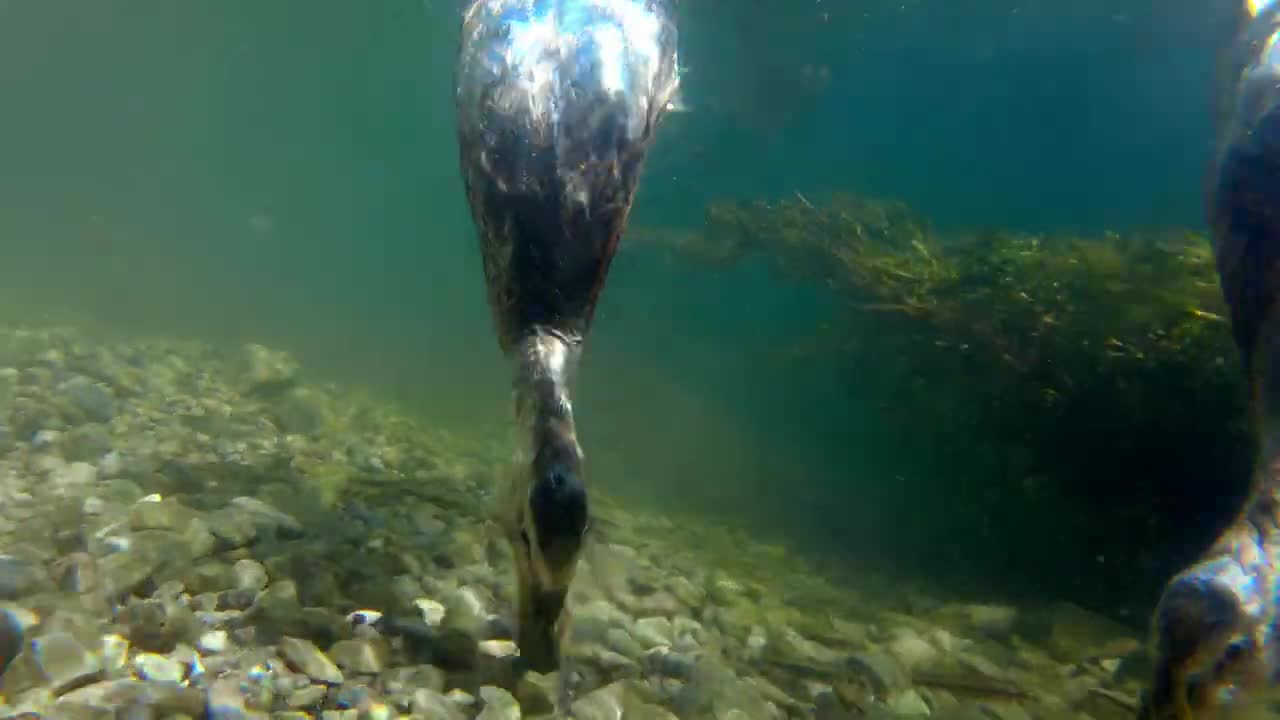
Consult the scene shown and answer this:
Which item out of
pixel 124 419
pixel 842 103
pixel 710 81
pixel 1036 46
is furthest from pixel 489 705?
pixel 842 103

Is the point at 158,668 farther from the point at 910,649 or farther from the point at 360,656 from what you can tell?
the point at 910,649

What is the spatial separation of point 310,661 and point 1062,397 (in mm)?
5771

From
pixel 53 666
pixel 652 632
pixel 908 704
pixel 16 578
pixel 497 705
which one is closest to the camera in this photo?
pixel 53 666

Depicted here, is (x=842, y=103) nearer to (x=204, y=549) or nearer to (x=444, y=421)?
(x=444, y=421)

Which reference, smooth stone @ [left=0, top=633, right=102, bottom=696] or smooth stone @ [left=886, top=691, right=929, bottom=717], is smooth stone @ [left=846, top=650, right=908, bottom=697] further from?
smooth stone @ [left=0, top=633, right=102, bottom=696]

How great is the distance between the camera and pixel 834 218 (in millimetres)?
10562

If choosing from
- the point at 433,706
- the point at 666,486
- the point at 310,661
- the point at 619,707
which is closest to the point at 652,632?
the point at 619,707

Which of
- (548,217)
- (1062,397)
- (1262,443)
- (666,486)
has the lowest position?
(666,486)

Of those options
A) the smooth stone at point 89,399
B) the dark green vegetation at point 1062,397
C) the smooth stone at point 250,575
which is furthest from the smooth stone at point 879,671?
the smooth stone at point 89,399

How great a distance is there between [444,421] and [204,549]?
8.07 meters

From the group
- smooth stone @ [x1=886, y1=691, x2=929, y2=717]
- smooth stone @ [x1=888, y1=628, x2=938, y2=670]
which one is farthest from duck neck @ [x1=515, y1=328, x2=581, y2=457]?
smooth stone @ [x1=888, y1=628, x2=938, y2=670]

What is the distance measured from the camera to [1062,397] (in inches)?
239

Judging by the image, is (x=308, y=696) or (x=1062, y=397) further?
(x=1062, y=397)

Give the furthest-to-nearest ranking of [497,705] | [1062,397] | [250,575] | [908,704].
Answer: [1062,397] → [908,704] → [250,575] → [497,705]
